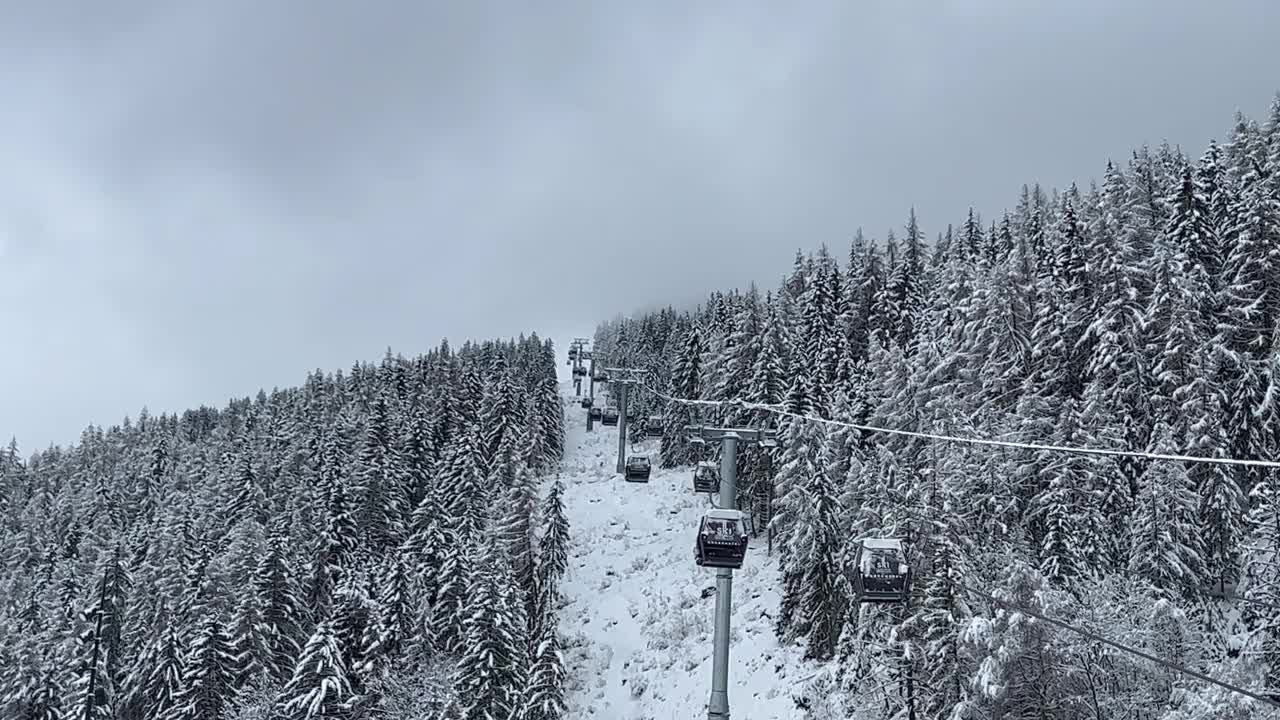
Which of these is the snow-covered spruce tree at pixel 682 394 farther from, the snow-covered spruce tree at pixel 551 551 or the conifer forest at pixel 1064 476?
the snow-covered spruce tree at pixel 551 551

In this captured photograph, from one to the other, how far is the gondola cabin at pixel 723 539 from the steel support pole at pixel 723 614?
6.1 inches

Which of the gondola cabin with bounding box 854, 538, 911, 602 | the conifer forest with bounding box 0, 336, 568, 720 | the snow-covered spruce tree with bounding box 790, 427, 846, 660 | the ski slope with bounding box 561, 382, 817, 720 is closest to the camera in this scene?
the gondola cabin with bounding box 854, 538, 911, 602

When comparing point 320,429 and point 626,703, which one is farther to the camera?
point 320,429

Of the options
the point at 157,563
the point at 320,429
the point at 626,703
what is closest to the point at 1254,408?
the point at 626,703

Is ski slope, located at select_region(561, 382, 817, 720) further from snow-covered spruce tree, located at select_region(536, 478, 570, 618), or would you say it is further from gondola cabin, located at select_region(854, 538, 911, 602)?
gondola cabin, located at select_region(854, 538, 911, 602)

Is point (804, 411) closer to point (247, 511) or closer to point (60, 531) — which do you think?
point (247, 511)

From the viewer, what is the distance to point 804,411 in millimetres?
53531

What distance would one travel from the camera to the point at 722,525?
1393 cm

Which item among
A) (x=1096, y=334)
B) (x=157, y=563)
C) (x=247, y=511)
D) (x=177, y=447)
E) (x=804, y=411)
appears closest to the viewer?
(x=1096, y=334)

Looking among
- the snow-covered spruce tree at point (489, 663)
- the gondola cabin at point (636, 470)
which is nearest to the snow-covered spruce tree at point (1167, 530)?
the snow-covered spruce tree at point (489, 663)

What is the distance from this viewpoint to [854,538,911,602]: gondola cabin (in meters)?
18.5

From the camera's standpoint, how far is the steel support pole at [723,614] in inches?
496

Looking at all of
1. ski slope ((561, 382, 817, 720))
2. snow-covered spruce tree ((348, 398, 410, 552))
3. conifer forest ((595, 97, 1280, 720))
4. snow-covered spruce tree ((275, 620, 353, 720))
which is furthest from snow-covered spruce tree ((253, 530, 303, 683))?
conifer forest ((595, 97, 1280, 720))

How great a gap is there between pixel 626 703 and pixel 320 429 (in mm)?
55387
